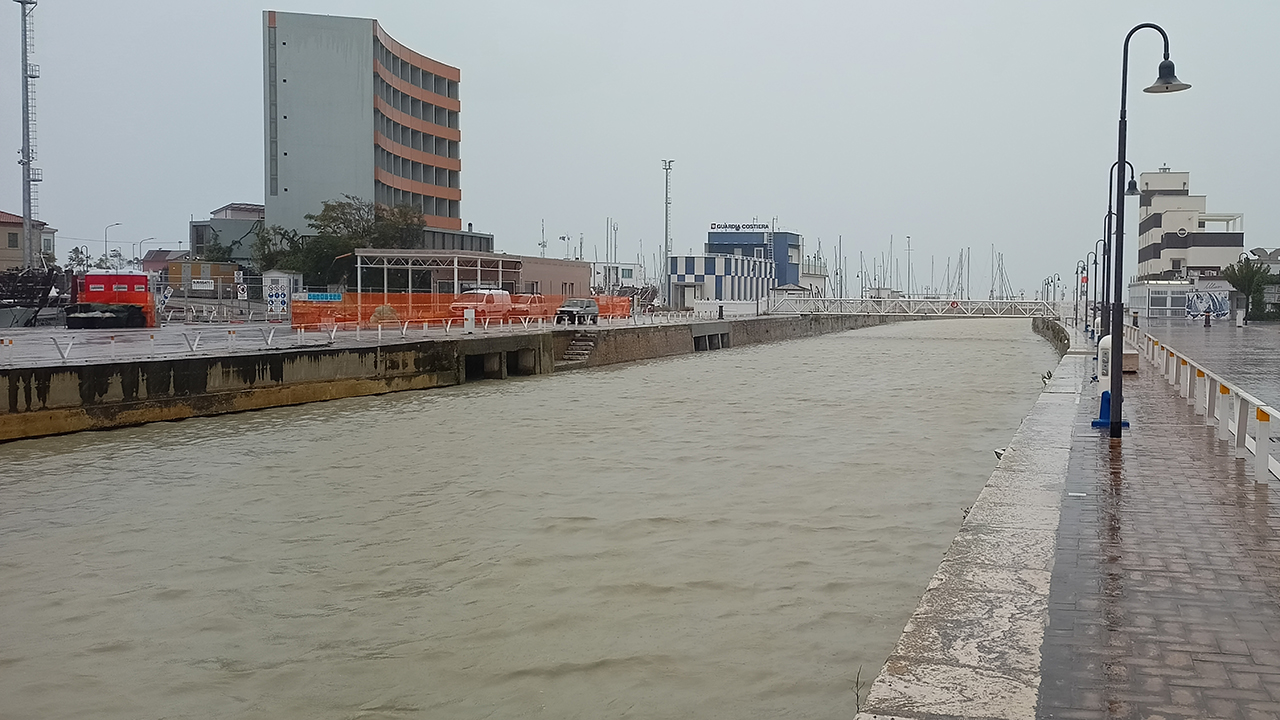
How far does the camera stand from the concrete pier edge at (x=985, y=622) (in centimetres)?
550

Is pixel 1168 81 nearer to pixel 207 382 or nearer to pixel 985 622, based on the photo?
pixel 985 622

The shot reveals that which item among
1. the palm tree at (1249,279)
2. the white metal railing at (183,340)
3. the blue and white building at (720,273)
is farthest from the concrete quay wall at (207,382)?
the blue and white building at (720,273)

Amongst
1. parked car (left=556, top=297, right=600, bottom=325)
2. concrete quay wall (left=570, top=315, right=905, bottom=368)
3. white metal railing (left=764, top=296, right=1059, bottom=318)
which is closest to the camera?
concrete quay wall (left=570, top=315, right=905, bottom=368)

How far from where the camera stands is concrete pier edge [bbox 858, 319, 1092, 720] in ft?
18.0

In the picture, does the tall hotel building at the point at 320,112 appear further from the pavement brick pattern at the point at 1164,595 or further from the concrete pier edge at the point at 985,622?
the concrete pier edge at the point at 985,622

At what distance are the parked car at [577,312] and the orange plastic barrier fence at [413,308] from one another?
1003 mm

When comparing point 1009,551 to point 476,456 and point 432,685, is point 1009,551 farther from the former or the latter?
point 476,456

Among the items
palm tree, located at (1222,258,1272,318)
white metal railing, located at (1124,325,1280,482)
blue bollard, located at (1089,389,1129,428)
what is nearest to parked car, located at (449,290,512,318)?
white metal railing, located at (1124,325,1280,482)

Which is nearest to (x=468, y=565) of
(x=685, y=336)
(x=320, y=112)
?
(x=685, y=336)

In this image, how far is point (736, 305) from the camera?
101812mm

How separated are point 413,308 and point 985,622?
40.4 m

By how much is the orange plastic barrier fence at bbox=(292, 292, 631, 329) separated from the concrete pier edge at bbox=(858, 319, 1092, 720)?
28915mm

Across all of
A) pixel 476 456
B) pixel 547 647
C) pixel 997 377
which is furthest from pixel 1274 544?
pixel 997 377

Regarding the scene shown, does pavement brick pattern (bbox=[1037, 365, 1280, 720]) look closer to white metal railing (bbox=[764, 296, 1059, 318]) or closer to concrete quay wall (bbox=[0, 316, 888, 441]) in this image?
concrete quay wall (bbox=[0, 316, 888, 441])
